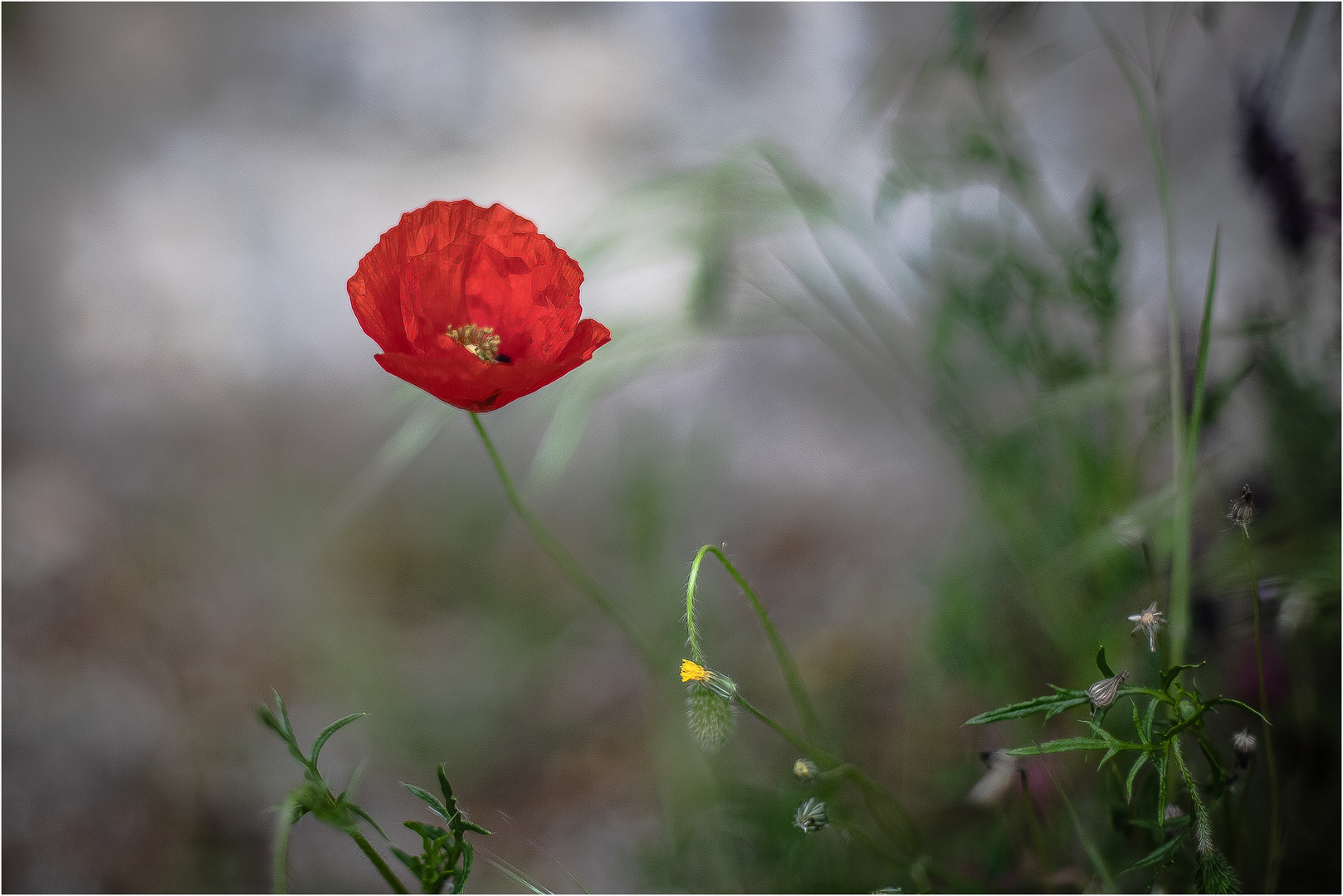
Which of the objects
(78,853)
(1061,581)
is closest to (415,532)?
(78,853)

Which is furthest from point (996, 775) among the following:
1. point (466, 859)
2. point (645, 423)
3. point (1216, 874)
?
point (645, 423)

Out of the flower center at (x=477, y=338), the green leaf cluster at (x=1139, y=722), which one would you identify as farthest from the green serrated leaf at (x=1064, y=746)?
the flower center at (x=477, y=338)

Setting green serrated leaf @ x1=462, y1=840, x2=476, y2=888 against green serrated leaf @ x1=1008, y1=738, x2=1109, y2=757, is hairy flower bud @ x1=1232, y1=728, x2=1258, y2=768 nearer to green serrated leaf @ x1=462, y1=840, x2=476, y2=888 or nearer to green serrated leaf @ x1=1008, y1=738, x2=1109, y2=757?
green serrated leaf @ x1=1008, y1=738, x2=1109, y2=757

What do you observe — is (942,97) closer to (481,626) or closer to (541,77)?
(541,77)

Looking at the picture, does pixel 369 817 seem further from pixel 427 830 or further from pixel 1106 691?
pixel 1106 691

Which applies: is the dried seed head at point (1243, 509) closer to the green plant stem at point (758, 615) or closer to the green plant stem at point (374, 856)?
the green plant stem at point (758, 615)

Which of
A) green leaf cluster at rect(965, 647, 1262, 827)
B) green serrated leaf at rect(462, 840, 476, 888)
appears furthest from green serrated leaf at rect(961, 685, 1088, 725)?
green serrated leaf at rect(462, 840, 476, 888)
